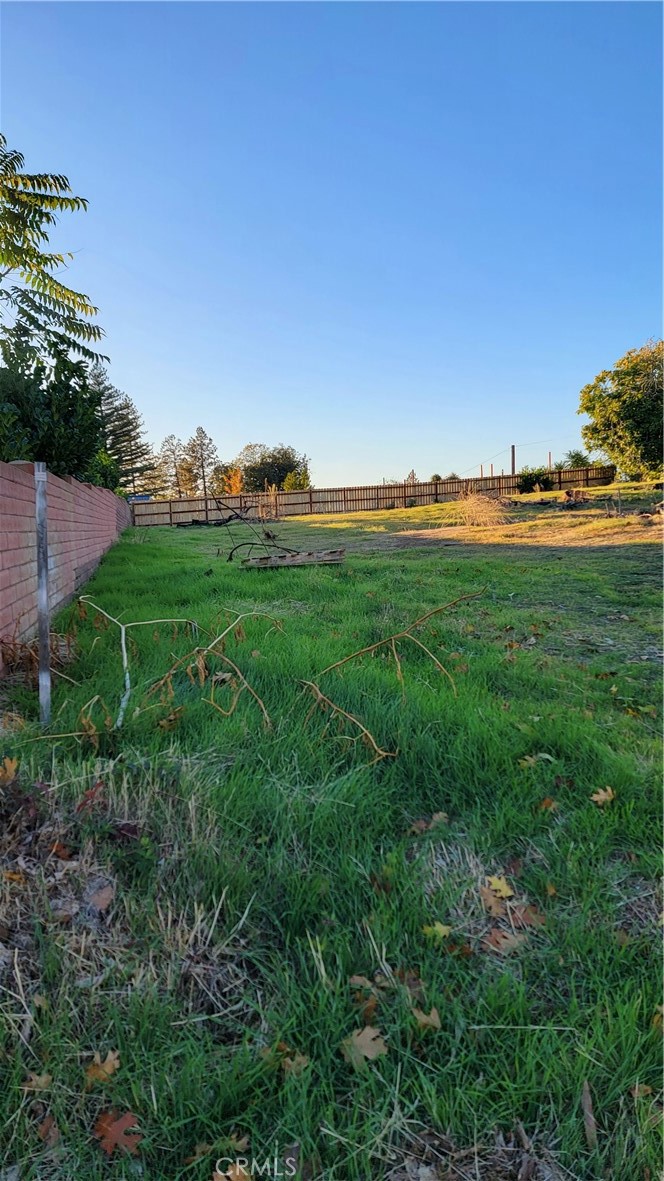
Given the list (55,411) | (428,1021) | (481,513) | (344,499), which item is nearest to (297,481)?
(344,499)

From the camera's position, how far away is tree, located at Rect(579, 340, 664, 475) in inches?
859

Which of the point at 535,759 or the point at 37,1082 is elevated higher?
the point at 535,759

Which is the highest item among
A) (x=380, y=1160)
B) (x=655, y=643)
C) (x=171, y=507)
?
(x=171, y=507)

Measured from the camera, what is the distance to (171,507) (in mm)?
26578

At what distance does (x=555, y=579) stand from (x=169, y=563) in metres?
5.20

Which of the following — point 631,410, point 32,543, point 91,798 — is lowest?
point 91,798

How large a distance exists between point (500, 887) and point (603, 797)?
57 centimetres

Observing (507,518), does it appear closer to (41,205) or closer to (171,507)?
(41,205)

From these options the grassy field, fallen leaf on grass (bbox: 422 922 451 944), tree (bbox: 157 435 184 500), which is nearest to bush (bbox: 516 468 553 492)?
the grassy field

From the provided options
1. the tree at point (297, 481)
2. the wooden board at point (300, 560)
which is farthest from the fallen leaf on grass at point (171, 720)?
the tree at point (297, 481)

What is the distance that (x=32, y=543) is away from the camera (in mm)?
3396

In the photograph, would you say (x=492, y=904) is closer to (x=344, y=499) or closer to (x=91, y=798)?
(x=91, y=798)

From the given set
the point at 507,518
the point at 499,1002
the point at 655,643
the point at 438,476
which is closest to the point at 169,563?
the point at 655,643

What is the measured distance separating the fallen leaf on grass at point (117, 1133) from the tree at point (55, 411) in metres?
5.08
